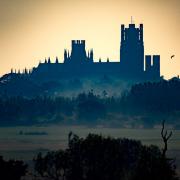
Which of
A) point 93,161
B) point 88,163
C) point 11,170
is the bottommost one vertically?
point 11,170

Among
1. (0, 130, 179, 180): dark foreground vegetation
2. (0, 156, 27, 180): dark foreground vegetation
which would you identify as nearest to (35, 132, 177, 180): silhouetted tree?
(0, 130, 179, 180): dark foreground vegetation

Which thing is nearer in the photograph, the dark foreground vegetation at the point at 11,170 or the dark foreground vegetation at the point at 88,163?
the dark foreground vegetation at the point at 11,170

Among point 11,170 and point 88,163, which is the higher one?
point 88,163

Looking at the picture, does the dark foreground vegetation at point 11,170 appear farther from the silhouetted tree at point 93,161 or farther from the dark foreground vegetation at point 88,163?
the silhouetted tree at point 93,161

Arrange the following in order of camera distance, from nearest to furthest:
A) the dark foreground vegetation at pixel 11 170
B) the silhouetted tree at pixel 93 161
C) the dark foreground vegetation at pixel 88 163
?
the dark foreground vegetation at pixel 11 170 → the dark foreground vegetation at pixel 88 163 → the silhouetted tree at pixel 93 161

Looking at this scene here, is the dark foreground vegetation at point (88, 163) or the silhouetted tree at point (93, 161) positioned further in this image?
the silhouetted tree at point (93, 161)

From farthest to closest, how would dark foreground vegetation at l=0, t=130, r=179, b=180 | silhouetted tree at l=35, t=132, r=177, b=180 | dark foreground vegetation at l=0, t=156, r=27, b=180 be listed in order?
silhouetted tree at l=35, t=132, r=177, b=180 → dark foreground vegetation at l=0, t=130, r=179, b=180 → dark foreground vegetation at l=0, t=156, r=27, b=180

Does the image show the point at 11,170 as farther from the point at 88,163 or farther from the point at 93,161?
the point at 93,161

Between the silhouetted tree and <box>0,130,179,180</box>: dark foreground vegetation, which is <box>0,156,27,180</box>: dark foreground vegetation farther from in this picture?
the silhouetted tree

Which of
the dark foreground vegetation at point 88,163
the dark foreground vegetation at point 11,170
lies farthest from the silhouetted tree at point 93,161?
the dark foreground vegetation at point 11,170

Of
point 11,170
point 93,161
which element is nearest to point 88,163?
point 93,161

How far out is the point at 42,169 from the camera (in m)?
84.9

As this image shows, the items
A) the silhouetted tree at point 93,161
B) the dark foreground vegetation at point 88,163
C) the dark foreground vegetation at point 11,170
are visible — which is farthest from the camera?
the silhouetted tree at point 93,161

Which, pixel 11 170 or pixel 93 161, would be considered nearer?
pixel 11 170
